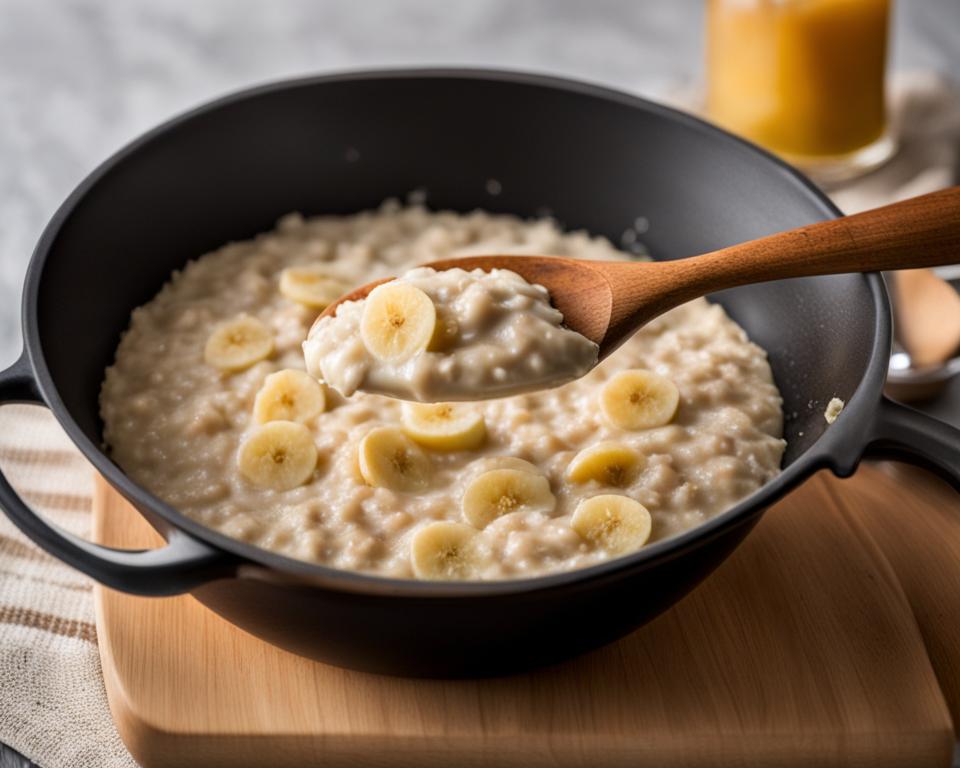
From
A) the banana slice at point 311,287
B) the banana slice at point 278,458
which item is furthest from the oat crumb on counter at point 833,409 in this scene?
the banana slice at point 311,287

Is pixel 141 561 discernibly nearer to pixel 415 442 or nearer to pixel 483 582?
pixel 483 582

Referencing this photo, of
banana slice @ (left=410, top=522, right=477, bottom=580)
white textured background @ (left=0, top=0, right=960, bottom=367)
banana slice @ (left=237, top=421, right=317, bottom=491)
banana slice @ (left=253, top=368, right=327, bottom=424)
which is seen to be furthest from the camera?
white textured background @ (left=0, top=0, right=960, bottom=367)

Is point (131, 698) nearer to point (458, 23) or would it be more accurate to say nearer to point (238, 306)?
point (238, 306)

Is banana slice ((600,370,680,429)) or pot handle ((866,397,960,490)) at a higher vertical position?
pot handle ((866,397,960,490))

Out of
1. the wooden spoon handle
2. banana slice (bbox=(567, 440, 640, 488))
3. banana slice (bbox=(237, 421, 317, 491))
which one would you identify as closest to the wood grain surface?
the wooden spoon handle

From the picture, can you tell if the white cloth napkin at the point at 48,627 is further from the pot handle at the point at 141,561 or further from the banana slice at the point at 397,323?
the banana slice at the point at 397,323

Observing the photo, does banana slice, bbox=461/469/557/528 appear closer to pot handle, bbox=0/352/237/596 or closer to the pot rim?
the pot rim

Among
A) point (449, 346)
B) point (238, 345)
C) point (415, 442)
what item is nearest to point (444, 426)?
point (415, 442)

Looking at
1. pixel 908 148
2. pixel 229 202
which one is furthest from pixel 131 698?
pixel 908 148
